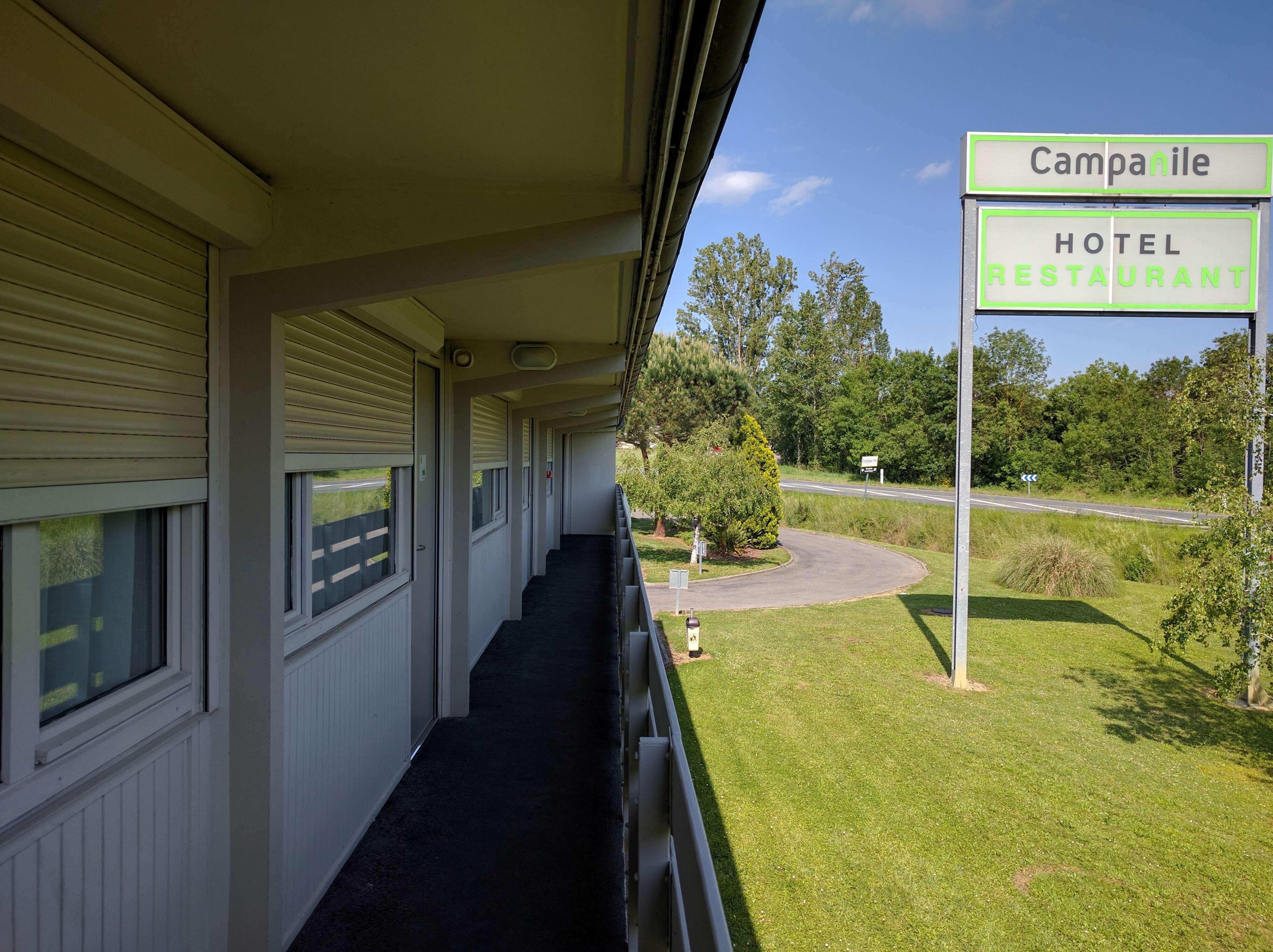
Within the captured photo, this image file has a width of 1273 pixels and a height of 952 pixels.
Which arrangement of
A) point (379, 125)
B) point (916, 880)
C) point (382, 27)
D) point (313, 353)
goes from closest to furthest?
point (382, 27)
point (379, 125)
point (313, 353)
point (916, 880)

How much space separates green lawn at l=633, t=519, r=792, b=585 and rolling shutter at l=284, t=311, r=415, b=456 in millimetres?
10030

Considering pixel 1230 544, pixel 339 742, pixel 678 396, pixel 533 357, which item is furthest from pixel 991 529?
pixel 339 742

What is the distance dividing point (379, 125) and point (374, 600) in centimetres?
240

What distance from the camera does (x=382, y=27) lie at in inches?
55.7

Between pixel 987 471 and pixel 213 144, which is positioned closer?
pixel 213 144

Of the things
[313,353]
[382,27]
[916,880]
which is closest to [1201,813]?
[916,880]

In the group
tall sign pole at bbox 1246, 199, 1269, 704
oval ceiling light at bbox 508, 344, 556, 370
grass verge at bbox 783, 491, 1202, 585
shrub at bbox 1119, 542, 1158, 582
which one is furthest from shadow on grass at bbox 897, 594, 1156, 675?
oval ceiling light at bbox 508, 344, 556, 370

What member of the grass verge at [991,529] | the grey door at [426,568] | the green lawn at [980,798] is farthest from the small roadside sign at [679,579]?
the grey door at [426,568]

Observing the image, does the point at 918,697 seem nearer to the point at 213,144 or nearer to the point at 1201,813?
the point at 1201,813

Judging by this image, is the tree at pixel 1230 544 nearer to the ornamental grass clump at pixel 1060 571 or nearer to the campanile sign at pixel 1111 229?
the campanile sign at pixel 1111 229

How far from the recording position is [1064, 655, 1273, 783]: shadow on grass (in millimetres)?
6844

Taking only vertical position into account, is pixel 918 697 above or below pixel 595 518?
below

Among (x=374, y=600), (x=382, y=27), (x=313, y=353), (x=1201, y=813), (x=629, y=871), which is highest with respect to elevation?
(x=382, y=27)

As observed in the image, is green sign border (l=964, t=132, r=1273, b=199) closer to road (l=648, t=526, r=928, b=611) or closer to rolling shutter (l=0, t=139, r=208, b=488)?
road (l=648, t=526, r=928, b=611)
